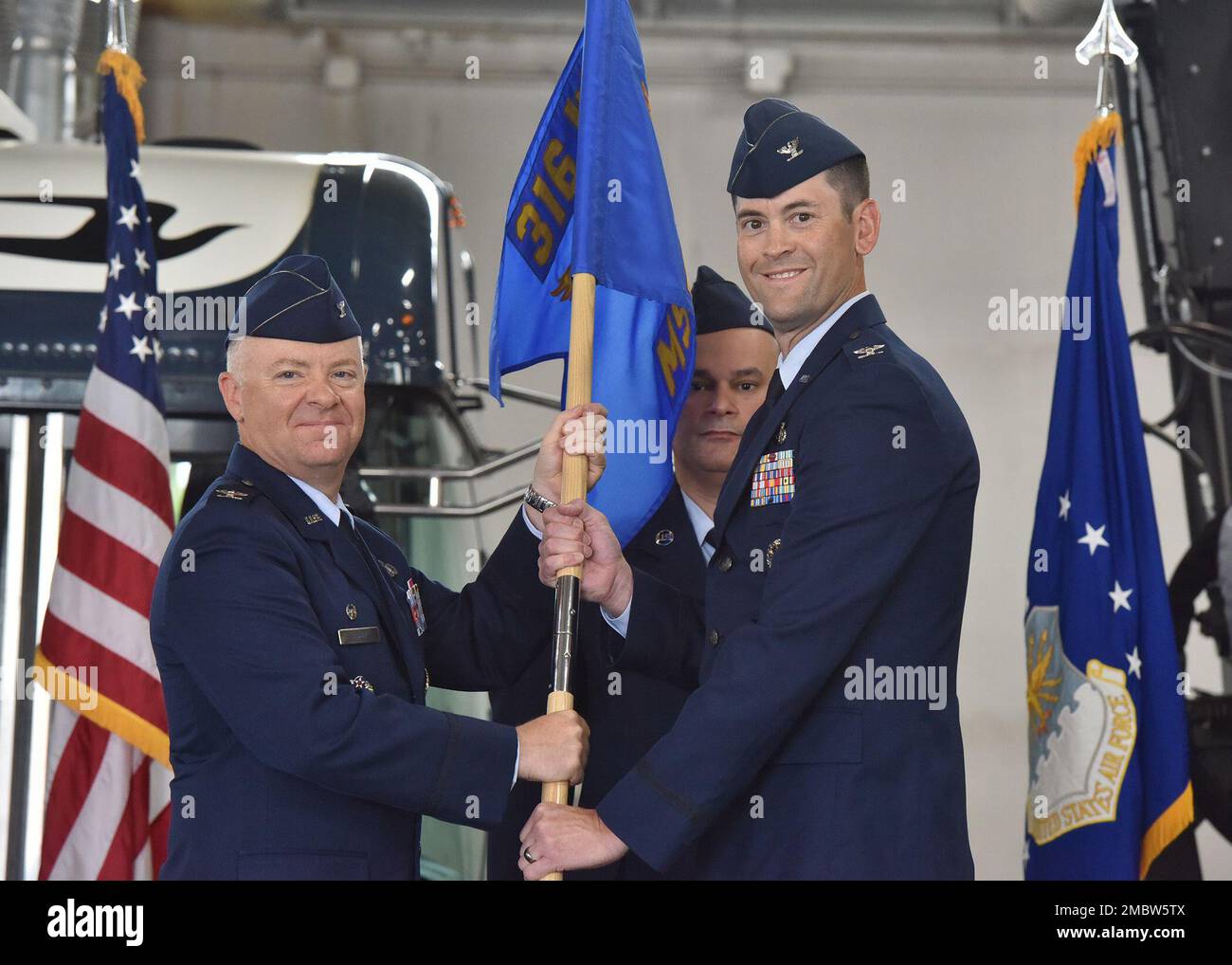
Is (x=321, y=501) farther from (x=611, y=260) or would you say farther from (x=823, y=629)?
(x=823, y=629)

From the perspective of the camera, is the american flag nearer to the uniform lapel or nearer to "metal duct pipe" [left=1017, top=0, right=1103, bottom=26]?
the uniform lapel

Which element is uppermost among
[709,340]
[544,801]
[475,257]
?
[475,257]

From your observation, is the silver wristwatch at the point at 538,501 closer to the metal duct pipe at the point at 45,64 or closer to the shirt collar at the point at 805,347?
the shirt collar at the point at 805,347

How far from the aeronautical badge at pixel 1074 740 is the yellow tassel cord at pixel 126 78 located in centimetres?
271

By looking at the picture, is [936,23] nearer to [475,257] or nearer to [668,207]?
[475,257]

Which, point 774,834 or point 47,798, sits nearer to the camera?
point 774,834

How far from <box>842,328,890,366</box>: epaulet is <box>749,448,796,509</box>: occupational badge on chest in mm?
175

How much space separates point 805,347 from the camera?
2.29 metres

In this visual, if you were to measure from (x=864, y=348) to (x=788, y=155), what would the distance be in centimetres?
34

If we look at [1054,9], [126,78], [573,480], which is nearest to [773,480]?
[573,480]

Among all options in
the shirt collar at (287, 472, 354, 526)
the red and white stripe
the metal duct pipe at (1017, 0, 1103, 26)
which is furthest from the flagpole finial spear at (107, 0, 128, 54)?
the metal duct pipe at (1017, 0, 1103, 26)
